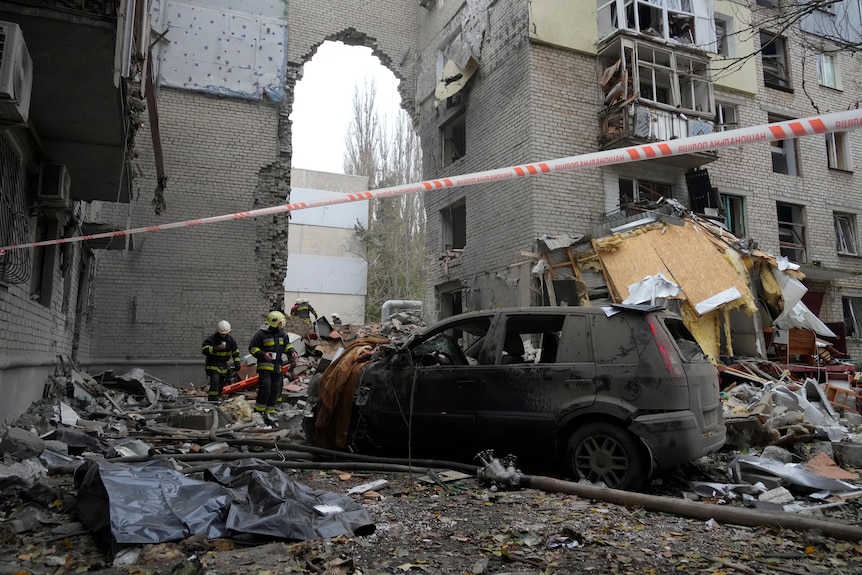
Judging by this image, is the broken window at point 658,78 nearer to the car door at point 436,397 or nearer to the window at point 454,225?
the window at point 454,225

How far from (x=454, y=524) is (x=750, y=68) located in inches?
726

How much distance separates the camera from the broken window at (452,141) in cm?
1792

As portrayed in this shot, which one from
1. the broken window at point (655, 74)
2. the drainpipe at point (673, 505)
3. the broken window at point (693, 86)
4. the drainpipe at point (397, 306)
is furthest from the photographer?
the drainpipe at point (397, 306)

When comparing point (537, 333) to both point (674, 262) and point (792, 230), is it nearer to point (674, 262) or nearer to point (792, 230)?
point (674, 262)

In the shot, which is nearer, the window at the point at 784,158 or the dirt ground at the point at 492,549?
the dirt ground at the point at 492,549

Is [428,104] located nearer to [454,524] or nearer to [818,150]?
[818,150]

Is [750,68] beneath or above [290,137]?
above

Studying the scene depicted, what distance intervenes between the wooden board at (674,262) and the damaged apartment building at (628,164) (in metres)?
0.04

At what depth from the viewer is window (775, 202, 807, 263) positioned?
16.9m

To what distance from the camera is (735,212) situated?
16250 millimetres

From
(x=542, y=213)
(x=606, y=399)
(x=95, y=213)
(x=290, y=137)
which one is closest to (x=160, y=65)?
(x=290, y=137)

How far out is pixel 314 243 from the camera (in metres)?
34.4

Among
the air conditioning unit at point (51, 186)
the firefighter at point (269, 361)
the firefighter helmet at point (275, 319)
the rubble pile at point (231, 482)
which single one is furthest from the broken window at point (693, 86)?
the air conditioning unit at point (51, 186)

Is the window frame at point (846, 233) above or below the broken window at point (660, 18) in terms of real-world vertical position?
below
